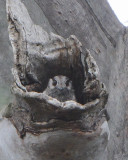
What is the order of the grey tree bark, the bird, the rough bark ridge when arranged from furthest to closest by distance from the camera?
the grey tree bark
the bird
the rough bark ridge

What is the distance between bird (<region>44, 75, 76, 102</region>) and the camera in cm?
64

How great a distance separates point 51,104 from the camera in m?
0.51

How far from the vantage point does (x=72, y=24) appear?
1002 millimetres

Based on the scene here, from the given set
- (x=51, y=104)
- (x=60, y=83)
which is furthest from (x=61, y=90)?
(x=51, y=104)

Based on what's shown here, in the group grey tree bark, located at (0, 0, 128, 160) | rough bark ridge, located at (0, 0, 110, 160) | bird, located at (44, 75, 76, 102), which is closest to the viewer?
rough bark ridge, located at (0, 0, 110, 160)

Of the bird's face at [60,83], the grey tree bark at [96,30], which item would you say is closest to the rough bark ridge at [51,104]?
the bird's face at [60,83]

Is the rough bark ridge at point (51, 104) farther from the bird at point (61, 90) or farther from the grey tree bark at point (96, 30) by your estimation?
the grey tree bark at point (96, 30)

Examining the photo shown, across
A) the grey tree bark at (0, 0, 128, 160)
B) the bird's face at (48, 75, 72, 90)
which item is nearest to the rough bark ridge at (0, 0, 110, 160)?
the bird's face at (48, 75, 72, 90)

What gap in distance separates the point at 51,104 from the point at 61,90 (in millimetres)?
140

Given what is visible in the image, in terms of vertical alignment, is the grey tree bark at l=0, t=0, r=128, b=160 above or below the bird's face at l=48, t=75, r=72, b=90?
above

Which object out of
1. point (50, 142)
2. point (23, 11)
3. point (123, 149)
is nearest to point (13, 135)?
point (50, 142)

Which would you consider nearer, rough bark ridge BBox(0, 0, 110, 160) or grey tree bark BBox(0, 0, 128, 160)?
rough bark ridge BBox(0, 0, 110, 160)

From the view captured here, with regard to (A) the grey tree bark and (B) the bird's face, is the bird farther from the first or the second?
(A) the grey tree bark

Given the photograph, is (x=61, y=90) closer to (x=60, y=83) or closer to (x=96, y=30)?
(x=60, y=83)
